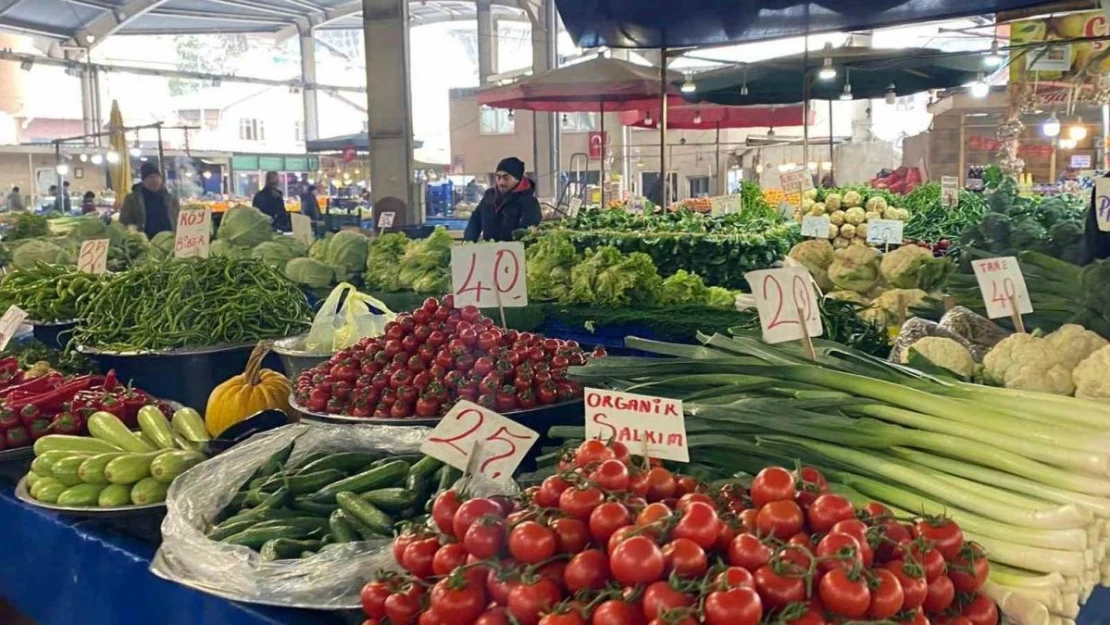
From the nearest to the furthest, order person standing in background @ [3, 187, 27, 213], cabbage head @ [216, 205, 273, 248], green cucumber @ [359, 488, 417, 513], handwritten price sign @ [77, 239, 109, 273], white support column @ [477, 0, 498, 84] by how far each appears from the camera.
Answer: green cucumber @ [359, 488, 417, 513] → handwritten price sign @ [77, 239, 109, 273] → cabbage head @ [216, 205, 273, 248] → person standing in background @ [3, 187, 27, 213] → white support column @ [477, 0, 498, 84]

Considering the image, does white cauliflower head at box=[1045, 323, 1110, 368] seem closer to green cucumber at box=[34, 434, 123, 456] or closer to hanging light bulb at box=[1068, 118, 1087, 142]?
green cucumber at box=[34, 434, 123, 456]

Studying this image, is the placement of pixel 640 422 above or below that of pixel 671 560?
above

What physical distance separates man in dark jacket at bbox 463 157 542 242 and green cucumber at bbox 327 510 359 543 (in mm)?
5021

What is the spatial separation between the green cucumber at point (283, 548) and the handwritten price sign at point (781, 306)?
115 centimetres

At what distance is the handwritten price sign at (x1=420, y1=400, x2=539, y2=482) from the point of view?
192 cm

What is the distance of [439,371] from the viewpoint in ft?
8.90

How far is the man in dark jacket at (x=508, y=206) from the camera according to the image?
273 inches

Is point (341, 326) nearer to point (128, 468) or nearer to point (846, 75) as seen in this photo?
point (128, 468)

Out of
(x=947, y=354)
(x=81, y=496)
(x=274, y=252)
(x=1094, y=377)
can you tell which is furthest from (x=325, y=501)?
(x=274, y=252)

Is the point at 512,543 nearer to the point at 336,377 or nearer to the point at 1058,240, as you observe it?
the point at 336,377

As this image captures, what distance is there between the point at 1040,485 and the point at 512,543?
1016mm

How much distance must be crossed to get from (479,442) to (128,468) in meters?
0.98

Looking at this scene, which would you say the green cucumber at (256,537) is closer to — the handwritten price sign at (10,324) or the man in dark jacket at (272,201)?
the handwritten price sign at (10,324)

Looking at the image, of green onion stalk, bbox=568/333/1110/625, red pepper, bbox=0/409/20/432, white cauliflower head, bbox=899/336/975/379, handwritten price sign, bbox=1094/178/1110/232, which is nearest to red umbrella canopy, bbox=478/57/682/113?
handwritten price sign, bbox=1094/178/1110/232
